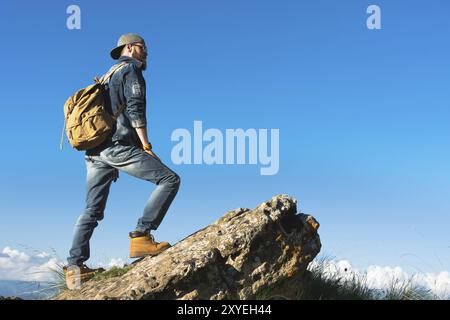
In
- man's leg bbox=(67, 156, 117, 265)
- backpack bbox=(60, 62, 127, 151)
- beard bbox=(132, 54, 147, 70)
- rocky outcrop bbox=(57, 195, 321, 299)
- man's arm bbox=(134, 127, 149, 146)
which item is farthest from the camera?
beard bbox=(132, 54, 147, 70)

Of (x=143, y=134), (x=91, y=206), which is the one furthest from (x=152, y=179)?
(x=91, y=206)

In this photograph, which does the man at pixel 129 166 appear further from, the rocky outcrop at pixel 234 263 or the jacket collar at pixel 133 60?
the rocky outcrop at pixel 234 263

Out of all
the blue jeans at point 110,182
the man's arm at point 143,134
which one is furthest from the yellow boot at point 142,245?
the man's arm at point 143,134

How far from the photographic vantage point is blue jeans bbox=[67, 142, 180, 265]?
25.8 ft

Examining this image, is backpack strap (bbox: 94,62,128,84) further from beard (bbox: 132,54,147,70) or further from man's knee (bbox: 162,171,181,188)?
man's knee (bbox: 162,171,181,188)

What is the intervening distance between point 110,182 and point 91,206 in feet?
1.58

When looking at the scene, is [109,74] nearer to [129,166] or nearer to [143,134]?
[143,134]

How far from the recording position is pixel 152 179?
26.0ft

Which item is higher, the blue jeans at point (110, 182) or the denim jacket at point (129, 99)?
the denim jacket at point (129, 99)

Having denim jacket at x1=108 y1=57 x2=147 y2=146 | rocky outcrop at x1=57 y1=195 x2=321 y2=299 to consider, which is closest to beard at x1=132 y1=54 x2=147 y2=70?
denim jacket at x1=108 y1=57 x2=147 y2=146

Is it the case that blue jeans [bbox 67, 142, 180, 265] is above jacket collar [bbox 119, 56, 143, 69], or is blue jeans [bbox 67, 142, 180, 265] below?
below

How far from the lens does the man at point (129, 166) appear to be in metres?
7.85
